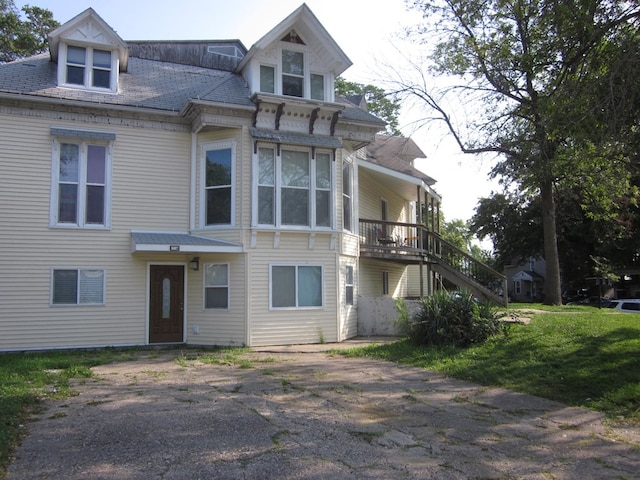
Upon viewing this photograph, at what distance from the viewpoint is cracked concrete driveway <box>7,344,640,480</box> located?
199 inches

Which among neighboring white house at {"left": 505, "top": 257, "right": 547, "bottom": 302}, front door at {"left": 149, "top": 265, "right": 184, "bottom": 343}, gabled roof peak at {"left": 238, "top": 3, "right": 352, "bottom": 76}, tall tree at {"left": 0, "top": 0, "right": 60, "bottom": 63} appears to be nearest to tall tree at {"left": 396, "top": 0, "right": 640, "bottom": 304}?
gabled roof peak at {"left": 238, "top": 3, "right": 352, "bottom": 76}

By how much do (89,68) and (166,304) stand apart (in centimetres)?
686

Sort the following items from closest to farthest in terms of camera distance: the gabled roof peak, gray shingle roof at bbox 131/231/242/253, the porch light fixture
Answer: gray shingle roof at bbox 131/231/242/253 < the porch light fixture < the gabled roof peak

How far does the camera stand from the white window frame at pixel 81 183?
13648 mm

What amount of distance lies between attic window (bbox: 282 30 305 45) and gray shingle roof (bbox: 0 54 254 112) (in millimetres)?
1797

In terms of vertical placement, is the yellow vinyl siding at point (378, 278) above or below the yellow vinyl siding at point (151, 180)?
below

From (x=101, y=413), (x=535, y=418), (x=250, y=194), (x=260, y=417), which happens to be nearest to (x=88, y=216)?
(x=250, y=194)

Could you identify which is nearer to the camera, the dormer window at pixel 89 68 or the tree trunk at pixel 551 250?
the dormer window at pixel 89 68

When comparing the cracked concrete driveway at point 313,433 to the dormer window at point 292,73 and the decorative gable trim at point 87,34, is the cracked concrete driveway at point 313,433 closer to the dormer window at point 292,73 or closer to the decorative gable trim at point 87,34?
the dormer window at point 292,73

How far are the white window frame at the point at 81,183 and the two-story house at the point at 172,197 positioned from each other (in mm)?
36

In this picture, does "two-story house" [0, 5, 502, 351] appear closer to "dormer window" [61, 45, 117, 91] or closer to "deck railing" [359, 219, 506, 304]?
"dormer window" [61, 45, 117, 91]

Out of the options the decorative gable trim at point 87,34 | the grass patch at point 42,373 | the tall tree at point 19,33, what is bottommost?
the grass patch at point 42,373

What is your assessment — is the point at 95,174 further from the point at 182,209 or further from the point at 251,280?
the point at 251,280

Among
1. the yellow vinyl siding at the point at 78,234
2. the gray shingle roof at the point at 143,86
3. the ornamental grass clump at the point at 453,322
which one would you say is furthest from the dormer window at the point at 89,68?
the ornamental grass clump at the point at 453,322
